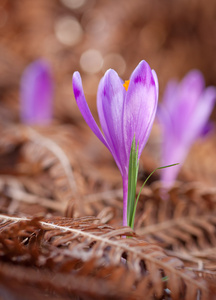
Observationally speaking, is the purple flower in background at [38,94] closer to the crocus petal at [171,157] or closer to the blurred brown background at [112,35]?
the crocus petal at [171,157]

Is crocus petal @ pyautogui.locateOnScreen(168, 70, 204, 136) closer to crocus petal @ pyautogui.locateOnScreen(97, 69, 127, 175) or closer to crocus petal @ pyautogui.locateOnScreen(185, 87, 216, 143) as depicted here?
crocus petal @ pyautogui.locateOnScreen(185, 87, 216, 143)

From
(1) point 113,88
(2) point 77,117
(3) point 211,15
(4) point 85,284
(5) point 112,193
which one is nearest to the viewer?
(4) point 85,284

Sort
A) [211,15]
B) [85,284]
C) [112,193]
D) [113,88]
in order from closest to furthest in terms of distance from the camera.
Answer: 1. [85,284]
2. [113,88]
3. [112,193]
4. [211,15]

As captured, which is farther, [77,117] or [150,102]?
[77,117]

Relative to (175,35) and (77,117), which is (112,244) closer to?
(77,117)

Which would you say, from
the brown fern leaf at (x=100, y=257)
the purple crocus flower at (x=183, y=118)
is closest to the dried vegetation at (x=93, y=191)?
the brown fern leaf at (x=100, y=257)

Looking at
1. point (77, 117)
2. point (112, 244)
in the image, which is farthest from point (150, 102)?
point (77, 117)

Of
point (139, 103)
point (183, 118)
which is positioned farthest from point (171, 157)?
point (139, 103)
